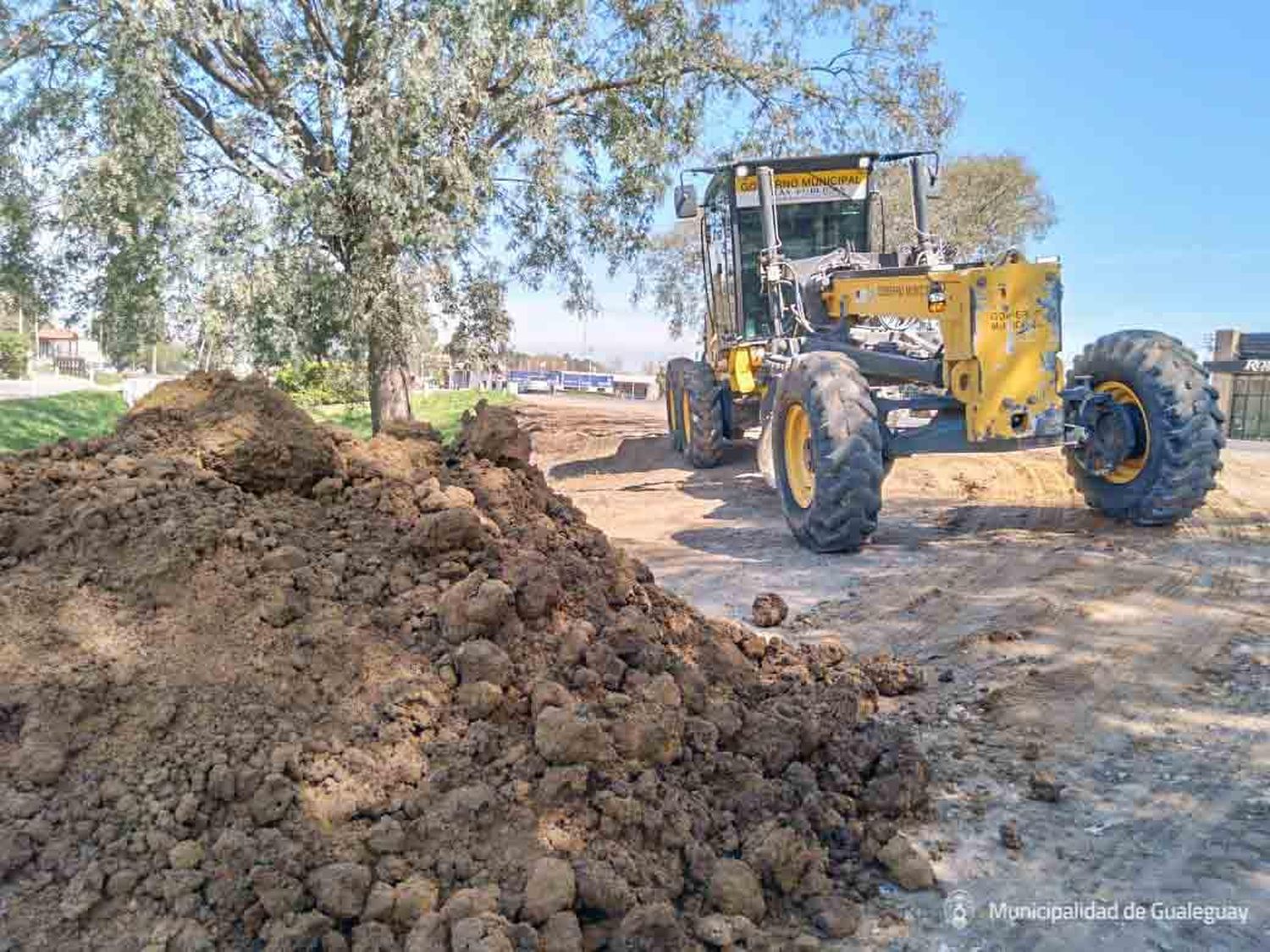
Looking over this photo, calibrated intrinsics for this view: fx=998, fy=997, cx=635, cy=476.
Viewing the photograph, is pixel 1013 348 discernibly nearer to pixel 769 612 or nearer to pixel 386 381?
pixel 769 612

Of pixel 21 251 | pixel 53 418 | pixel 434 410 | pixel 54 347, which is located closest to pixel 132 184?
pixel 21 251

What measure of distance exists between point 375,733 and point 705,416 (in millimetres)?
9316

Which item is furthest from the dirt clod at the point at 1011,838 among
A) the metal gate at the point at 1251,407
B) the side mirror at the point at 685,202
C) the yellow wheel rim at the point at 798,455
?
the metal gate at the point at 1251,407

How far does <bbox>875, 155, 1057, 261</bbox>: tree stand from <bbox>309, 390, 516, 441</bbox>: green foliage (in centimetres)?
1211

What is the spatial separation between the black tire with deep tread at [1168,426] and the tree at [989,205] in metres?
16.7

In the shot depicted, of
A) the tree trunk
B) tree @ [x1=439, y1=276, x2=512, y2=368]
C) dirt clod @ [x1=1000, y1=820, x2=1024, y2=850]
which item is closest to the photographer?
dirt clod @ [x1=1000, y1=820, x2=1024, y2=850]

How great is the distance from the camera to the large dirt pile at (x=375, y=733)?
8.64 feet

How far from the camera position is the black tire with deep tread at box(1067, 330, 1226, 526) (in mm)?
6984

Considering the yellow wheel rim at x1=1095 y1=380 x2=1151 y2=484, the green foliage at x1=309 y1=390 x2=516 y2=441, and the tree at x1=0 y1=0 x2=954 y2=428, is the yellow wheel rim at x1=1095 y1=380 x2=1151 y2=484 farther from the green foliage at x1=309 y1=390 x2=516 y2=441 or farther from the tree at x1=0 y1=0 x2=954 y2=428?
the green foliage at x1=309 y1=390 x2=516 y2=441

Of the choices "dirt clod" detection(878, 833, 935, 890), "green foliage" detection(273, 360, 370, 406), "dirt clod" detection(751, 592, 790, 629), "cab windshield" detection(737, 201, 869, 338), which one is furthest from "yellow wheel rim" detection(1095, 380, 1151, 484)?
"green foliage" detection(273, 360, 370, 406)

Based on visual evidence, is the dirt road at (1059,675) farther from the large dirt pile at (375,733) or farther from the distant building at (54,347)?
the distant building at (54,347)

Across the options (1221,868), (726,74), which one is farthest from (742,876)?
(726,74)

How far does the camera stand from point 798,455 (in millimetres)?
8047

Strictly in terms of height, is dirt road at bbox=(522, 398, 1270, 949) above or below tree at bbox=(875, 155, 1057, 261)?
below
